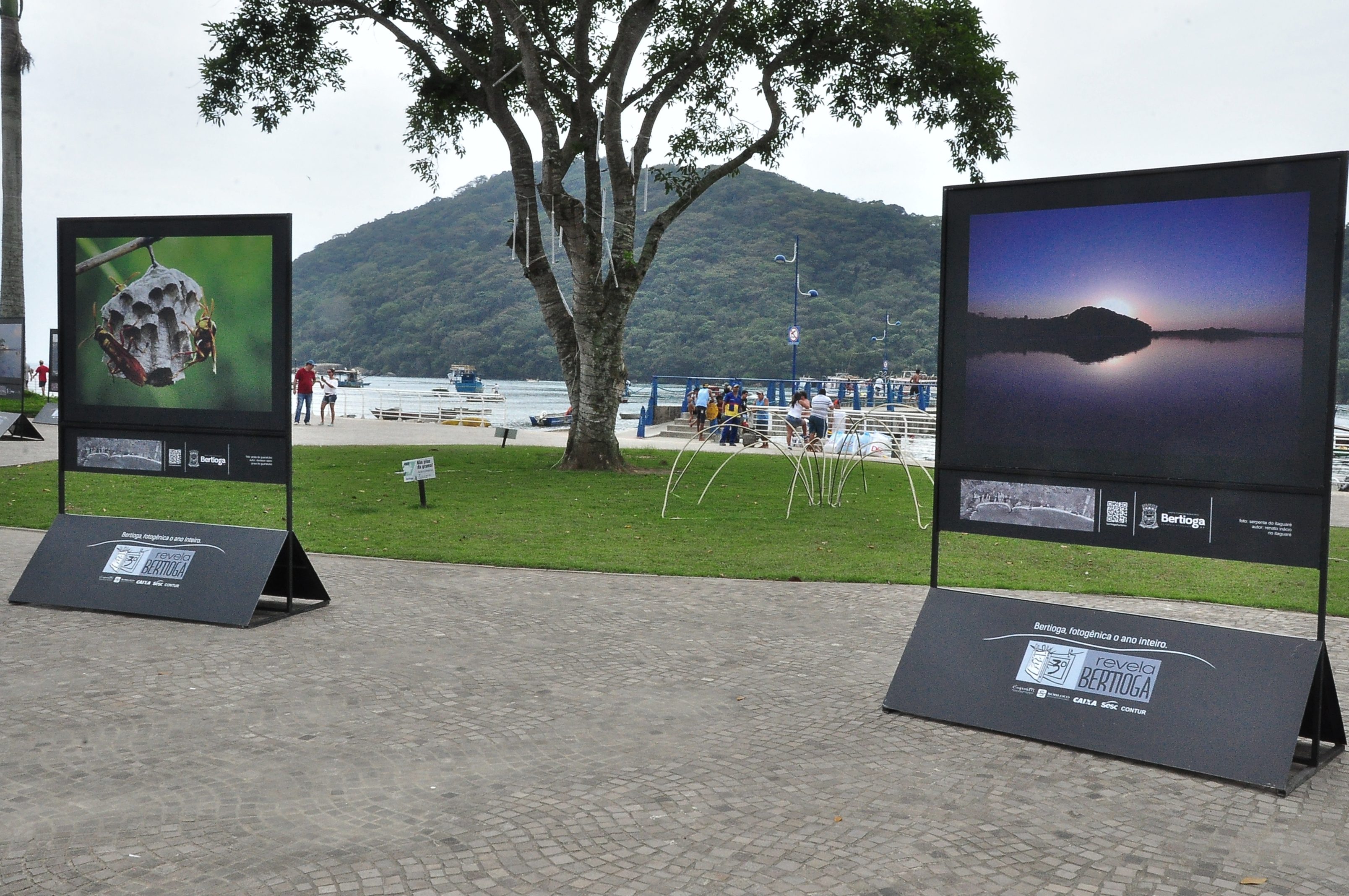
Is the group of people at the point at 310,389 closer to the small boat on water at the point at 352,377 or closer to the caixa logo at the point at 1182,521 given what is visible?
the caixa logo at the point at 1182,521

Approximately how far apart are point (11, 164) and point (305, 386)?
336 inches

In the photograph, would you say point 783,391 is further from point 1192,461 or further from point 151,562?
point 1192,461

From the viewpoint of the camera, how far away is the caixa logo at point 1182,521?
16.0 feet

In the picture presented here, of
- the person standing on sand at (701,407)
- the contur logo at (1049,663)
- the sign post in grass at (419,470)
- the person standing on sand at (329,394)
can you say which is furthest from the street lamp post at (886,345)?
the contur logo at (1049,663)

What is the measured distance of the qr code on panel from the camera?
5.05 meters

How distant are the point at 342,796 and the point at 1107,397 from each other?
362cm

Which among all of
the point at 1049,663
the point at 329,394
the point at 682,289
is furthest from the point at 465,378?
the point at 1049,663

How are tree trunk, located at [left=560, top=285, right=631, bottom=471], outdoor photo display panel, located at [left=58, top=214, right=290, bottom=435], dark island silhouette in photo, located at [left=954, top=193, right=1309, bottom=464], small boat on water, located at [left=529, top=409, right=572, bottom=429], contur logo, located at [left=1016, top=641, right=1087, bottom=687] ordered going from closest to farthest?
dark island silhouette in photo, located at [left=954, top=193, right=1309, bottom=464], contur logo, located at [left=1016, top=641, right=1087, bottom=687], outdoor photo display panel, located at [left=58, top=214, right=290, bottom=435], tree trunk, located at [left=560, top=285, right=631, bottom=471], small boat on water, located at [left=529, top=409, right=572, bottom=429]

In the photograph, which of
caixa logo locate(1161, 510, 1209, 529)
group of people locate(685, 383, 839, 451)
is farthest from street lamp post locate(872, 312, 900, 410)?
caixa logo locate(1161, 510, 1209, 529)

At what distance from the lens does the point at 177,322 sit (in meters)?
7.50

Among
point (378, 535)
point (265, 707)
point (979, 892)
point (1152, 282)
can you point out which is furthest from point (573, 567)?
point (979, 892)

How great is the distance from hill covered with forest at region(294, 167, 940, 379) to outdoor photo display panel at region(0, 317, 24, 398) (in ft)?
162

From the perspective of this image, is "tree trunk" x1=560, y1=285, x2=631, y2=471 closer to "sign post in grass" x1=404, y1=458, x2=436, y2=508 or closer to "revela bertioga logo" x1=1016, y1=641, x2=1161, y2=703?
"sign post in grass" x1=404, y1=458, x2=436, y2=508

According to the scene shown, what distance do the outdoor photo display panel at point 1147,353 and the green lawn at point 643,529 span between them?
3.95 metres
